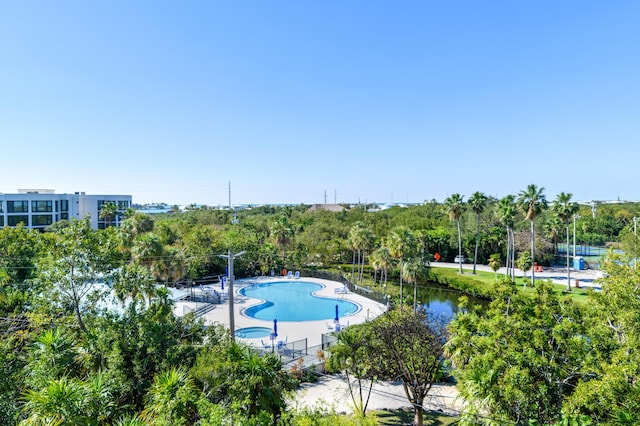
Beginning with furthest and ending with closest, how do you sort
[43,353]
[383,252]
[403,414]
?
[383,252] < [403,414] < [43,353]

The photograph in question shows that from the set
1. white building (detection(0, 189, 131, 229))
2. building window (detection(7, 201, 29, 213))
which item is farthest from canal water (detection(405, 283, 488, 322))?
building window (detection(7, 201, 29, 213))

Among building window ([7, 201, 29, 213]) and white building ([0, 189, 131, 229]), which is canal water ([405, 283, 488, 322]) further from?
building window ([7, 201, 29, 213])

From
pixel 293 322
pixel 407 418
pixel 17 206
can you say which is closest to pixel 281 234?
pixel 293 322

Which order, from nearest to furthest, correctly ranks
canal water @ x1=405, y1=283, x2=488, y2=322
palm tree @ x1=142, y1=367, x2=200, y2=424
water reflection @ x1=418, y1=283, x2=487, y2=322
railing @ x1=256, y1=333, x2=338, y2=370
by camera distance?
palm tree @ x1=142, y1=367, x2=200, y2=424, railing @ x1=256, y1=333, x2=338, y2=370, canal water @ x1=405, y1=283, x2=488, y2=322, water reflection @ x1=418, y1=283, x2=487, y2=322

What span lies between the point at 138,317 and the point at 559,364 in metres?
12.7

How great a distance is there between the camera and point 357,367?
14.5m

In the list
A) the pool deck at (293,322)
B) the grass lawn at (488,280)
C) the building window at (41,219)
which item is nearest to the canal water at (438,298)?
the grass lawn at (488,280)

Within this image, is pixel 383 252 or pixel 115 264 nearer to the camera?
pixel 115 264

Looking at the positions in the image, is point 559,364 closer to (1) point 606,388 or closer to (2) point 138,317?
(1) point 606,388

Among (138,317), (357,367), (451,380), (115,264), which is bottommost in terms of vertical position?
(451,380)

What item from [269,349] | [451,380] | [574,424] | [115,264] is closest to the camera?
[574,424]

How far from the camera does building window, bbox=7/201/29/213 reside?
50.1m

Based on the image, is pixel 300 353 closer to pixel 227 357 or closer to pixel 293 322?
pixel 293 322

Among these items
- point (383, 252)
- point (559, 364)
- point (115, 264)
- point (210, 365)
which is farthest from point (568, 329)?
point (383, 252)
